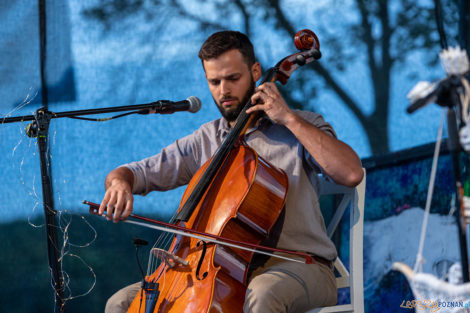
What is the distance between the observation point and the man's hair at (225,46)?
189 centimetres

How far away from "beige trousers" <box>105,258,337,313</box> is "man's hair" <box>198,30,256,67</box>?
72cm

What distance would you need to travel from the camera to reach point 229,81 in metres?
1.88

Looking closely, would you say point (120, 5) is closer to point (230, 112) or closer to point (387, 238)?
point (230, 112)

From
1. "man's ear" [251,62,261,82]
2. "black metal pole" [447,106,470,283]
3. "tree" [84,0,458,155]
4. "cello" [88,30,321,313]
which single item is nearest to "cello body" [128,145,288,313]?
"cello" [88,30,321,313]

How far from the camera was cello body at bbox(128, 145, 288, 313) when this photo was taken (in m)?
1.43

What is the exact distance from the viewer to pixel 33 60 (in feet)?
8.52

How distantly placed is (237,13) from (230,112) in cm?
94

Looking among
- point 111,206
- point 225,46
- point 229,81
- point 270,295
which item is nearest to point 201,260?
point 270,295

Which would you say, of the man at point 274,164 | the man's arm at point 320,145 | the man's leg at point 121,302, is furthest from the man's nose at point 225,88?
the man's leg at point 121,302

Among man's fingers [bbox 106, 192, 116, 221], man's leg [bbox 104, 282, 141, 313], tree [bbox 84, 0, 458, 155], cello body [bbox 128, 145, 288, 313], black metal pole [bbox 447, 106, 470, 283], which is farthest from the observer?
tree [bbox 84, 0, 458, 155]

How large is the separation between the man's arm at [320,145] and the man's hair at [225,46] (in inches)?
12.2

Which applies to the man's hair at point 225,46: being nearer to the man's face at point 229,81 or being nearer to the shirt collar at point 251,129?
the man's face at point 229,81

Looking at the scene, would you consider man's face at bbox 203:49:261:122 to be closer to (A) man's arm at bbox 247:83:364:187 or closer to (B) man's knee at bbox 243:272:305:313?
(A) man's arm at bbox 247:83:364:187

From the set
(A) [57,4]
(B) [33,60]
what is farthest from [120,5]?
(B) [33,60]
